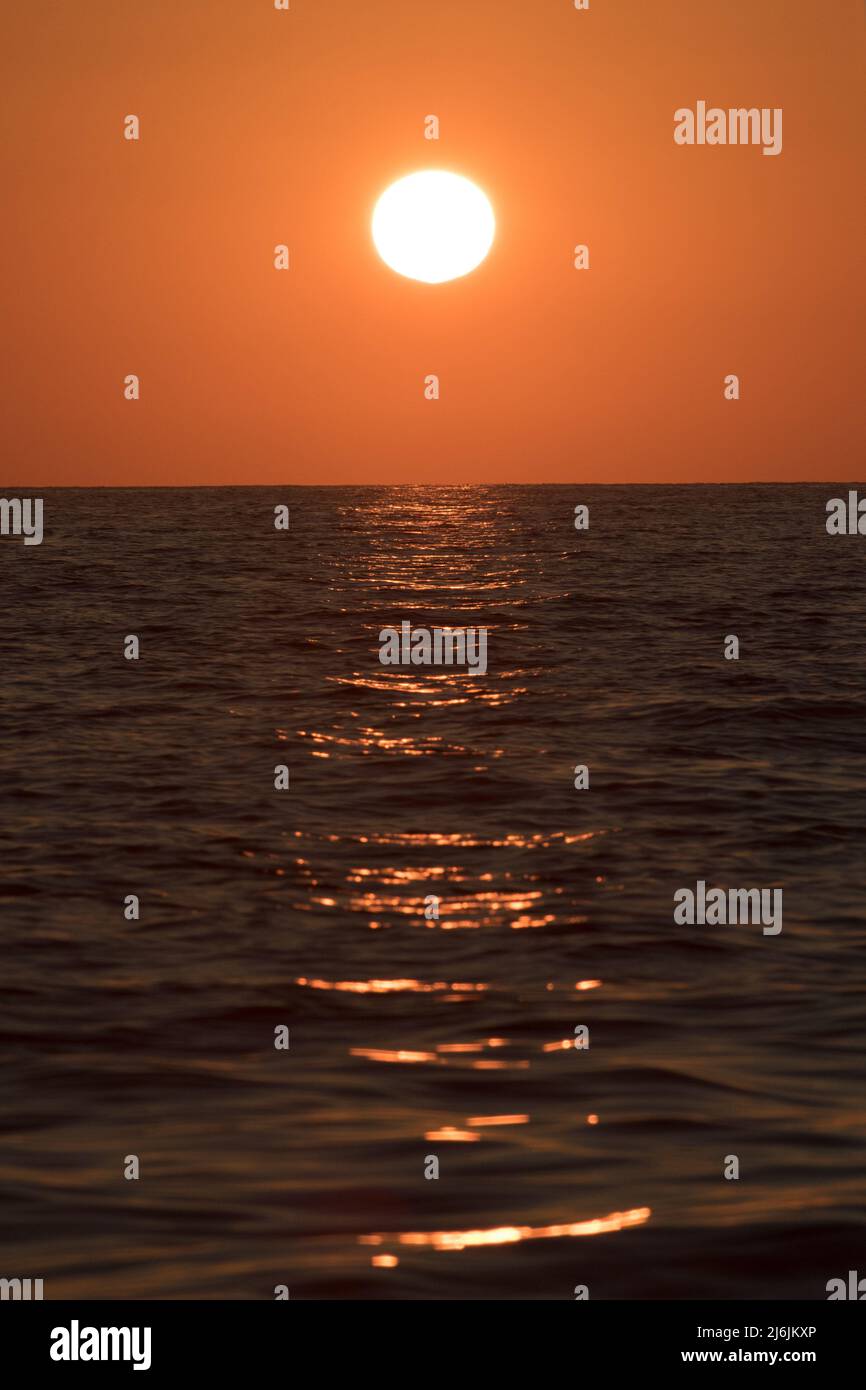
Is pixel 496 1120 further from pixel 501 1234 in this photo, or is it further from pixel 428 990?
pixel 428 990

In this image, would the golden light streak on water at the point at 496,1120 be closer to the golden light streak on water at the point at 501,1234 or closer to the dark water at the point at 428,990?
the dark water at the point at 428,990

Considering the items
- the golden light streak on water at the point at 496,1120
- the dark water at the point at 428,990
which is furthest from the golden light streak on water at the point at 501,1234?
the golden light streak on water at the point at 496,1120

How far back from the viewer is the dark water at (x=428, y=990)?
743cm

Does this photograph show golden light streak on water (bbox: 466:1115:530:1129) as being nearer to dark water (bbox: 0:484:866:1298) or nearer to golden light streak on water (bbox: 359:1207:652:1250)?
dark water (bbox: 0:484:866:1298)

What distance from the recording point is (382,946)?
11.9 m

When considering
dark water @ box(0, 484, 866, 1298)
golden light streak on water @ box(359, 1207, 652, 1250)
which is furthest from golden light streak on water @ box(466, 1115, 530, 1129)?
golden light streak on water @ box(359, 1207, 652, 1250)

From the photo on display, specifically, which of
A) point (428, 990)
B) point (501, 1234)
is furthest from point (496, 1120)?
point (428, 990)

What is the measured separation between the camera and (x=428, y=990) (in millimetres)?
10875

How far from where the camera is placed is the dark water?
7426mm
